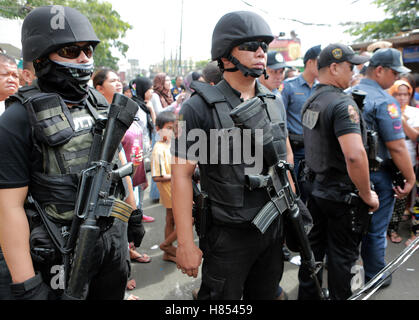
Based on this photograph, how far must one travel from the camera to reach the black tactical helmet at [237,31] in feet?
5.36

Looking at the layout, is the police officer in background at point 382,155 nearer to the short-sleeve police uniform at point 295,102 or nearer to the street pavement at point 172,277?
the street pavement at point 172,277

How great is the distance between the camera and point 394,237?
3.99 metres

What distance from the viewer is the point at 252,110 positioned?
1505 mm

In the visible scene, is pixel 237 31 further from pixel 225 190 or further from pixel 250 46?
pixel 225 190

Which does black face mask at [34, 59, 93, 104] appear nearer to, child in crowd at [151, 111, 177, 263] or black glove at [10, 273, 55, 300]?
black glove at [10, 273, 55, 300]

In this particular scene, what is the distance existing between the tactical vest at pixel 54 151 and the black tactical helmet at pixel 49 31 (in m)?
0.18

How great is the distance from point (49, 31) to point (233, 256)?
1.40 metres

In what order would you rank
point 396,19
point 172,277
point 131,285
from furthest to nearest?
1. point 396,19
2. point 172,277
3. point 131,285

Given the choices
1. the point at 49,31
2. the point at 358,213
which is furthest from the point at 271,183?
the point at 49,31

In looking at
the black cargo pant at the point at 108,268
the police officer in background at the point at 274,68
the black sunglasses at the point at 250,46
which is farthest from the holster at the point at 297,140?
the black cargo pant at the point at 108,268

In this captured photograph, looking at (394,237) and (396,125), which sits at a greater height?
(396,125)

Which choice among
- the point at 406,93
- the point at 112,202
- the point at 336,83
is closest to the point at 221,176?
the point at 112,202

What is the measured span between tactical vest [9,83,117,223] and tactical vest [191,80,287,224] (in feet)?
2.09
